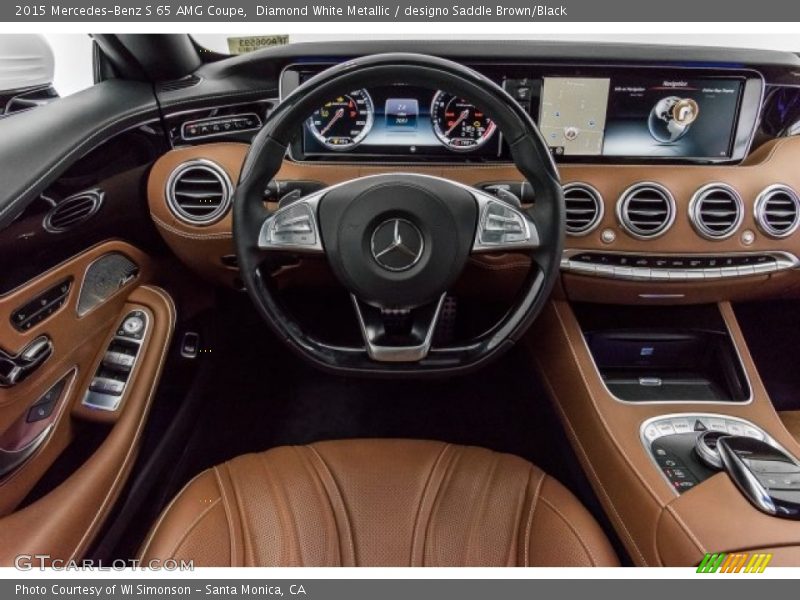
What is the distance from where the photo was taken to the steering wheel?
3.00ft

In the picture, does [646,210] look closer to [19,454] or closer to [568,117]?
[568,117]

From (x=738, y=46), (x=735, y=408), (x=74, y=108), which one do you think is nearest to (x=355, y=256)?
(x=74, y=108)

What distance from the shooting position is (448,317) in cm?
147

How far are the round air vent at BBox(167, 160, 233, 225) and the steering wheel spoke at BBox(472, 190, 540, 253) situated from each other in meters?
0.51

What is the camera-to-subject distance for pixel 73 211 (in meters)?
1.07

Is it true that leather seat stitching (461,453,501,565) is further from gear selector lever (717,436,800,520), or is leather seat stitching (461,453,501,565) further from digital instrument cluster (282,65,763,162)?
digital instrument cluster (282,65,763,162)

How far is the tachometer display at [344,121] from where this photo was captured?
3.87 feet

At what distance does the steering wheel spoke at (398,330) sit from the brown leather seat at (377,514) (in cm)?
19

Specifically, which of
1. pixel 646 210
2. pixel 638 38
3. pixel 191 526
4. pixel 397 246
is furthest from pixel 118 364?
pixel 638 38

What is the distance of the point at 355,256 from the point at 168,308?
0.52 m

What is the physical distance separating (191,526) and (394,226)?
507mm

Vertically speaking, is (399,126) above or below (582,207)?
above

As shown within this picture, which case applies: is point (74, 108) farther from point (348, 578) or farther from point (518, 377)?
point (518, 377)
